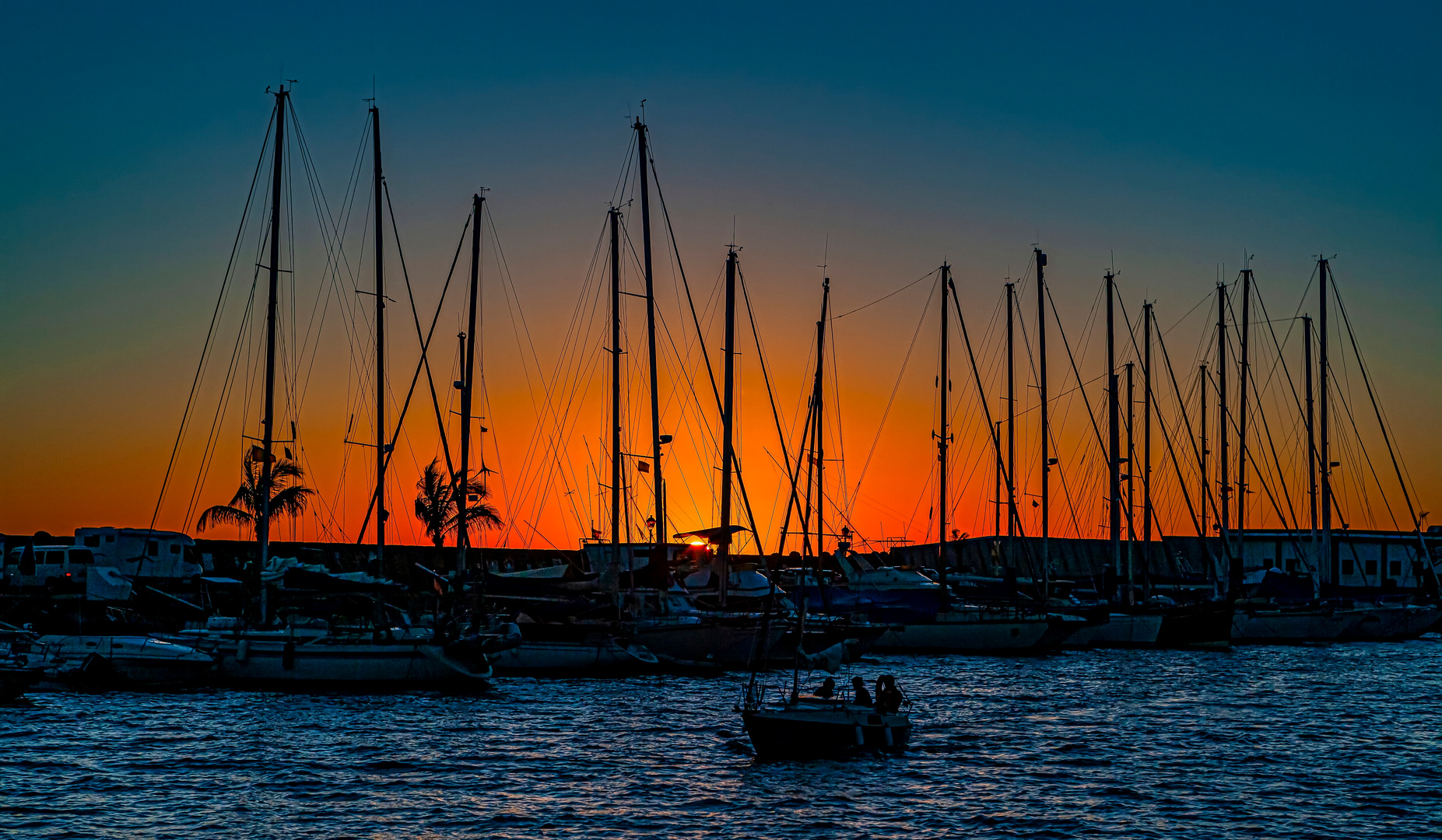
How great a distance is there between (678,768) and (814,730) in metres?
3.52

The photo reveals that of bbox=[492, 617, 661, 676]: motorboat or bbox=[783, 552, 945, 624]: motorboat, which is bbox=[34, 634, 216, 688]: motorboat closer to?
bbox=[492, 617, 661, 676]: motorboat

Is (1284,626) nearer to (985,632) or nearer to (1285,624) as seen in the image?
(1285,624)

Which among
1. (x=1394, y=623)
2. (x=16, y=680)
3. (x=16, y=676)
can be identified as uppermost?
(x=16, y=676)

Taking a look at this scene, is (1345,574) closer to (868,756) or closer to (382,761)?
(868,756)

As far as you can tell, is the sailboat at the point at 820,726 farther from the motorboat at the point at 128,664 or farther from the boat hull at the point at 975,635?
the boat hull at the point at 975,635

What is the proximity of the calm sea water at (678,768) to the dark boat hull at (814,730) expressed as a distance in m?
0.66

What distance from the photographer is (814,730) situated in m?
32.0

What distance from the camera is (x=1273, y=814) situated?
27.9 meters

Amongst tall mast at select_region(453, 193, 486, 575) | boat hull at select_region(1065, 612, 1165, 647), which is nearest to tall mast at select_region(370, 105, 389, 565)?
tall mast at select_region(453, 193, 486, 575)

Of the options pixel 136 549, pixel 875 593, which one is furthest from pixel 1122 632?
pixel 136 549

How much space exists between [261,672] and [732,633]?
18.0 meters

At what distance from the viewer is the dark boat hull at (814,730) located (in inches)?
1257

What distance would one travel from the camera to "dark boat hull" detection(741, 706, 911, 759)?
1257 inches

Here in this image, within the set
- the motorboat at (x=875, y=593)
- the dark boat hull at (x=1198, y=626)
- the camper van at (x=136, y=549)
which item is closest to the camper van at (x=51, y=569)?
the camper van at (x=136, y=549)
